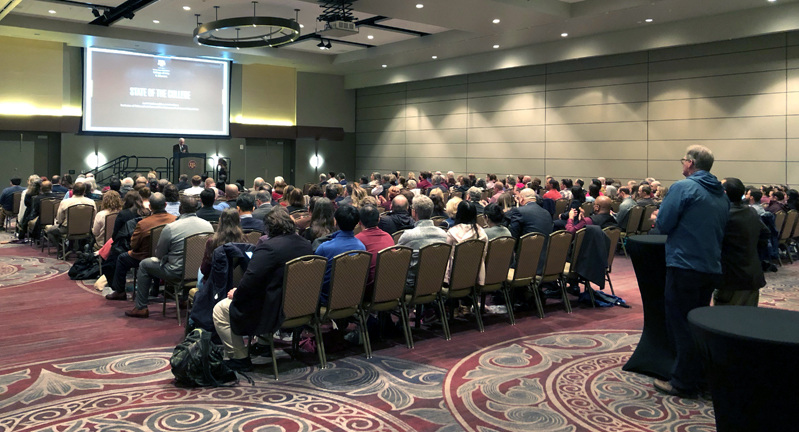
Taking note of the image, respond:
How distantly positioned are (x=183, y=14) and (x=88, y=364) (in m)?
13.2

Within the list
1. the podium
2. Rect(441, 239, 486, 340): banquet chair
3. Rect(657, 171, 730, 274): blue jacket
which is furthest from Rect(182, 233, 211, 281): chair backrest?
the podium

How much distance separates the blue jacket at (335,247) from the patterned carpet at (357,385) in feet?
2.05

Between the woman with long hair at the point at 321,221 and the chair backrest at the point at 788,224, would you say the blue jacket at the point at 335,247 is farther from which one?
the chair backrest at the point at 788,224

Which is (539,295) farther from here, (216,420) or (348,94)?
(348,94)

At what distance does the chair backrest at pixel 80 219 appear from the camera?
350 inches

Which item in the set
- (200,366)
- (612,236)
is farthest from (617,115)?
(200,366)

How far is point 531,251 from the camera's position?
20.4 feet

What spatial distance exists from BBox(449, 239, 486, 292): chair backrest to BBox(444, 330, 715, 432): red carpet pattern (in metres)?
0.66

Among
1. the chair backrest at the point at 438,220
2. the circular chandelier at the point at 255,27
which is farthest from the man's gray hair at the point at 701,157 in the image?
the circular chandelier at the point at 255,27

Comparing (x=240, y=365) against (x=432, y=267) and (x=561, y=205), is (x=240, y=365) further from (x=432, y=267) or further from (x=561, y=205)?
(x=561, y=205)

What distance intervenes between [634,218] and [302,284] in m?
7.98

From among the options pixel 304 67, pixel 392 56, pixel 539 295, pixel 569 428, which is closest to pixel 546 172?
pixel 392 56

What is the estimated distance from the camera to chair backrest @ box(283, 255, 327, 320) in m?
4.45

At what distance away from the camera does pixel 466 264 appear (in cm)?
568
